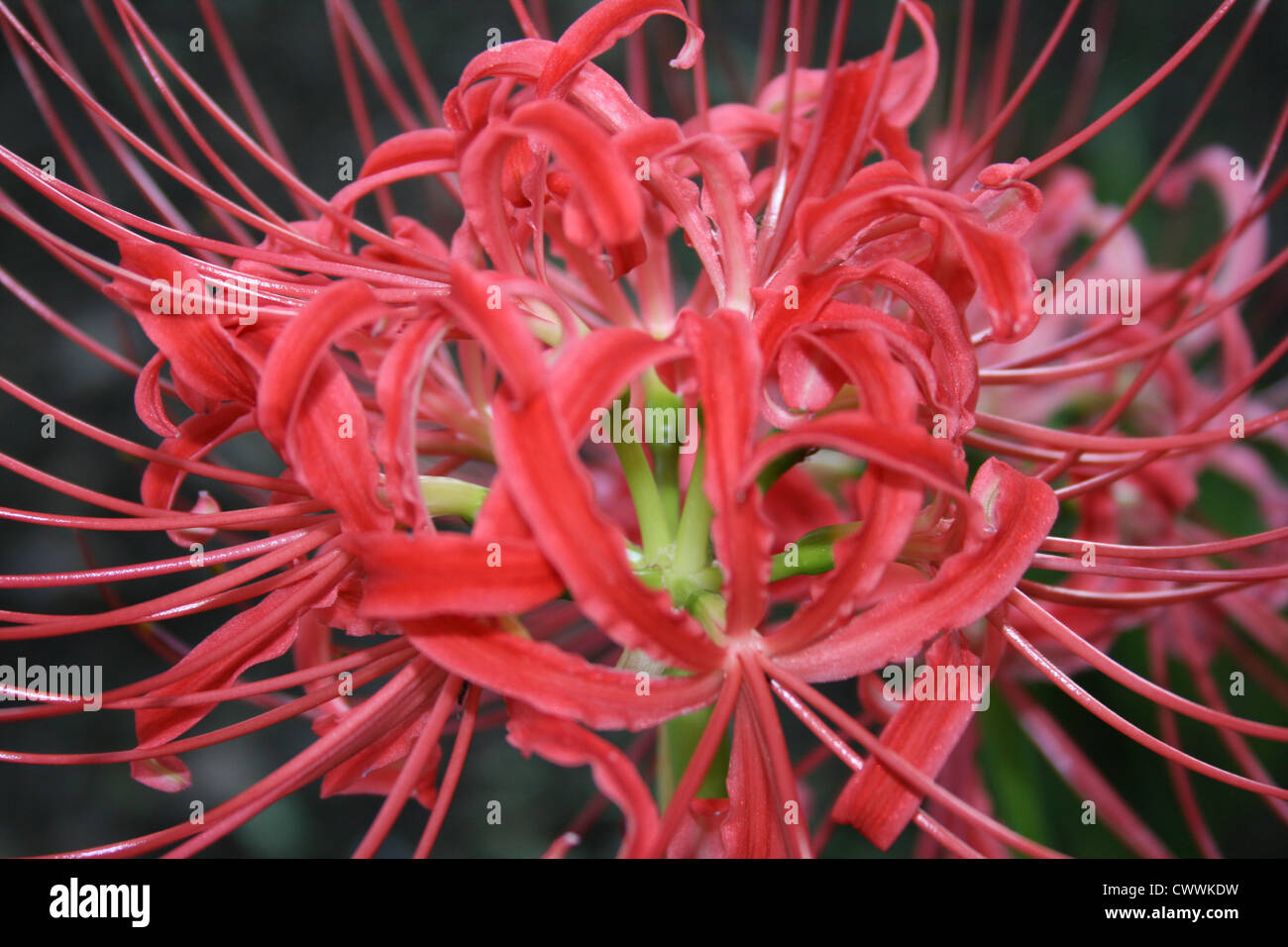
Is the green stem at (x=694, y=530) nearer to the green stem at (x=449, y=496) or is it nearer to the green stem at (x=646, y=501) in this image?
the green stem at (x=646, y=501)

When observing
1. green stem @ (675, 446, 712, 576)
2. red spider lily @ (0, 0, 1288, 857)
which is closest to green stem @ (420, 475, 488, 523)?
red spider lily @ (0, 0, 1288, 857)

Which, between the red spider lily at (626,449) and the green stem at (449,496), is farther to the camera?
the green stem at (449,496)

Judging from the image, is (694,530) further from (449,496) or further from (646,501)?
(449,496)

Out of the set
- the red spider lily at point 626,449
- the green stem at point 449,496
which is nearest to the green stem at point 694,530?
the red spider lily at point 626,449

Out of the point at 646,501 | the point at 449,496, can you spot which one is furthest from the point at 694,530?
the point at 449,496

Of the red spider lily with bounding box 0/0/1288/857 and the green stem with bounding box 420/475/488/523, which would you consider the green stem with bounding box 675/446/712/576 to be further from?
the green stem with bounding box 420/475/488/523

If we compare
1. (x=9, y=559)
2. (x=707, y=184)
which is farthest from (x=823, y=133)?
(x=9, y=559)

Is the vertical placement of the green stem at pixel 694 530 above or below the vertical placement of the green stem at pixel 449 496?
below
